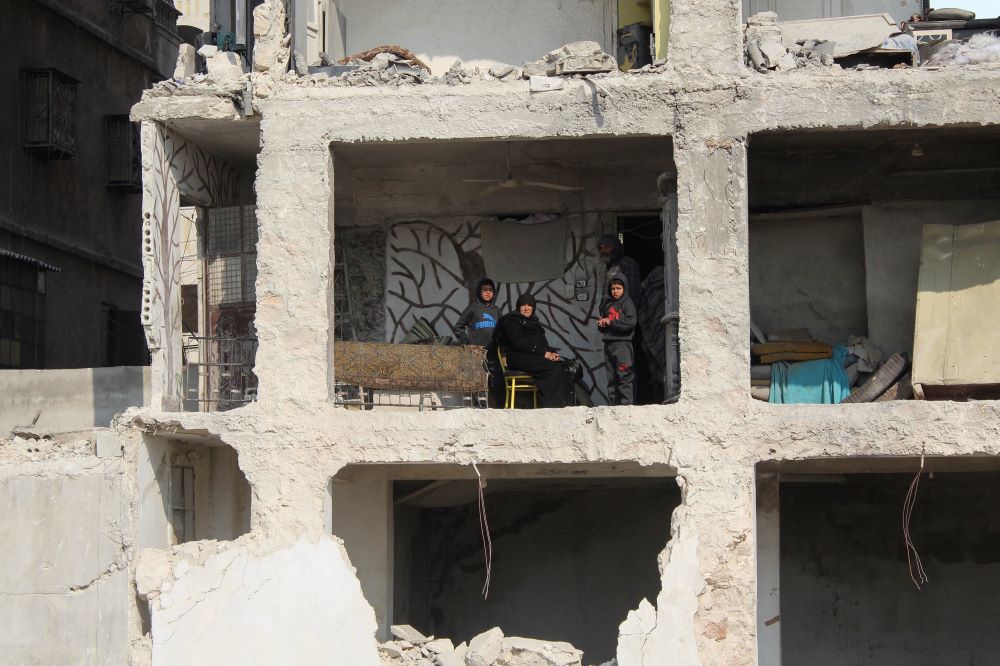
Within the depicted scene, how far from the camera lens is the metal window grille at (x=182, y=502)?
15.2 meters

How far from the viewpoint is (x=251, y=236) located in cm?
1616

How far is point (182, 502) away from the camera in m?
15.4

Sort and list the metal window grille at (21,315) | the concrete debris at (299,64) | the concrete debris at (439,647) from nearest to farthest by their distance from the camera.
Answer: the concrete debris at (299,64) < the concrete debris at (439,647) < the metal window grille at (21,315)

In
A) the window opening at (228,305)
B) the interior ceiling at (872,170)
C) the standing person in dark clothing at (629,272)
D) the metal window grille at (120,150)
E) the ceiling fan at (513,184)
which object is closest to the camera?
the standing person in dark clothing at (629,272)

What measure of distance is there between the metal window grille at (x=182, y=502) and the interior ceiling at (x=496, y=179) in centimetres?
353

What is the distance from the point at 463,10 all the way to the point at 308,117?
3208 millimetres

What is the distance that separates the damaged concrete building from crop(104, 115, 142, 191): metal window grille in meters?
8.31

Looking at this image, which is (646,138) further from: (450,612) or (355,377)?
(450,612)

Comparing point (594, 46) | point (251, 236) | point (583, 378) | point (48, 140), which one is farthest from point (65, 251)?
point (594, 46)

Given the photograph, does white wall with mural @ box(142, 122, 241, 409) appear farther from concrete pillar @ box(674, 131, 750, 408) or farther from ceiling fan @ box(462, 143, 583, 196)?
concrete pillar @ box(674, 131, 750, 408)

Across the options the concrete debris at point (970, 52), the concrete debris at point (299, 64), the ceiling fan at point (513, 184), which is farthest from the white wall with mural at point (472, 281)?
the concrete debris at point (970, 52)

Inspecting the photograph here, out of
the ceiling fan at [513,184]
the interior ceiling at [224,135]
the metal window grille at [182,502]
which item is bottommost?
the metal window grille at [182,502]

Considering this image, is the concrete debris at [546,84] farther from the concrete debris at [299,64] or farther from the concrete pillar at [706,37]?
the concrete debris at [299,64]

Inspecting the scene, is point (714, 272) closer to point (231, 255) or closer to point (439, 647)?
point (439, 647)
